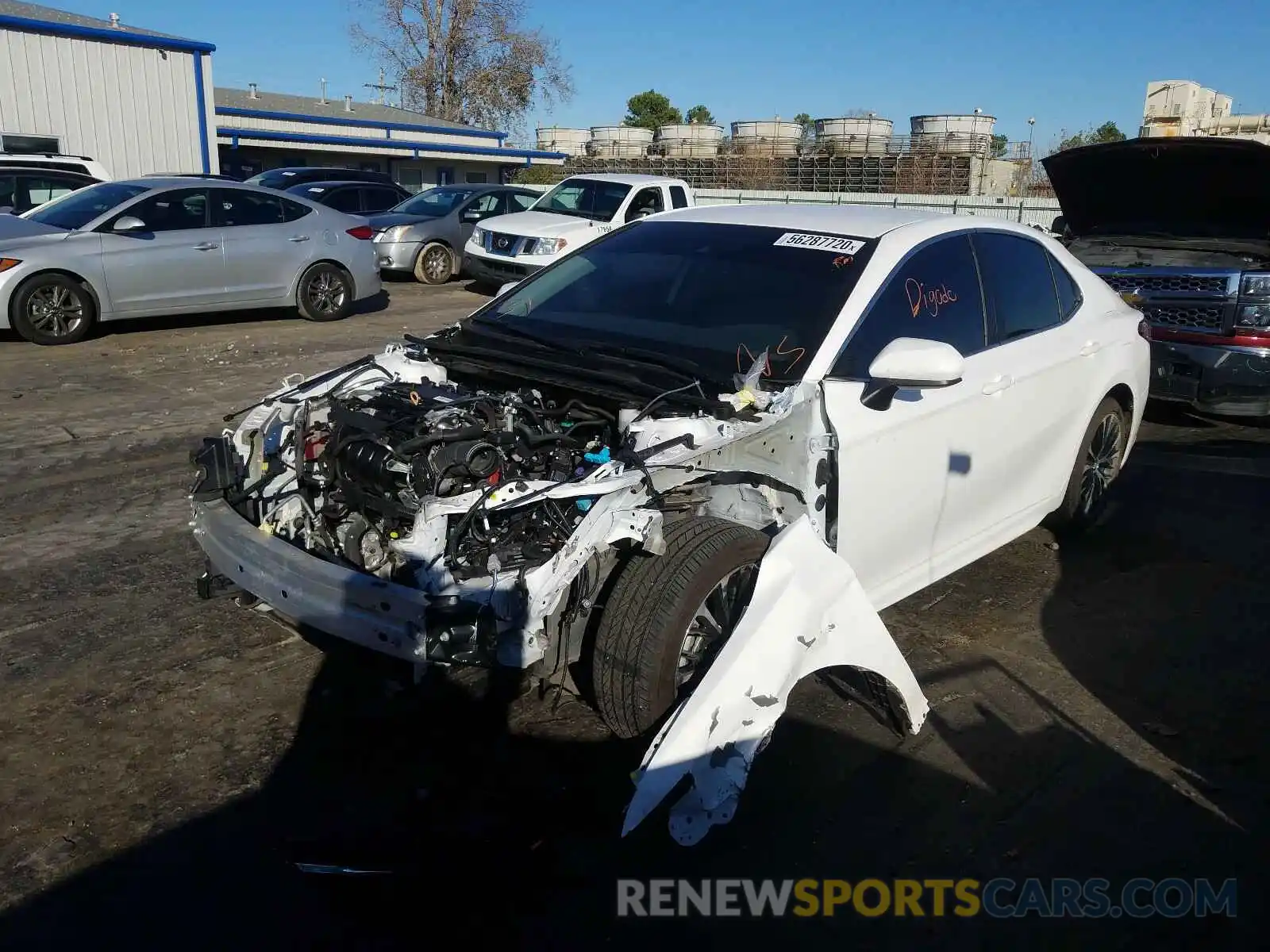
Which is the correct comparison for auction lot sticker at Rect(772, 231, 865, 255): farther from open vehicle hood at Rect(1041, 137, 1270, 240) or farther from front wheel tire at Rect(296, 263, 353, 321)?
front wheel tire at Rect(296, 263, 353, 321)

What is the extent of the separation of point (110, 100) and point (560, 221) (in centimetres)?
1295

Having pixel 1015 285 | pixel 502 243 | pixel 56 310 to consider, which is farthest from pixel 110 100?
pixel 1015 285

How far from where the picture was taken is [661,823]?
3.29 m

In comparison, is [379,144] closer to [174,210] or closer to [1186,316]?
[174,210]

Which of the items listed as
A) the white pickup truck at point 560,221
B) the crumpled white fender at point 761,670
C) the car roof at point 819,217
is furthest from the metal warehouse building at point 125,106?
the crumpled white fender at point 761,670

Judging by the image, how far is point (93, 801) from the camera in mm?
3264

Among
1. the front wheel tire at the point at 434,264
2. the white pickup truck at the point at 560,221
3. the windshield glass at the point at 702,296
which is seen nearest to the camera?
the windshield glass at the point at 702,296

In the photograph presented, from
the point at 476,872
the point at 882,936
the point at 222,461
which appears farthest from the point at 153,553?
the point at 882,936

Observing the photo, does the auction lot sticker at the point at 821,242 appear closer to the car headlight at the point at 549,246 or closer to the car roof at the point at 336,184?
the car headlight at the point at 549,246

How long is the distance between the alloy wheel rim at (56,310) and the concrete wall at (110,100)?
13.9 meters

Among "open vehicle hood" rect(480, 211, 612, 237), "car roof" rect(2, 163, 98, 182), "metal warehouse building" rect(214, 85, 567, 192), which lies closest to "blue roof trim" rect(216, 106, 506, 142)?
"metal warehouse building" rect(214, 85, 567, 192)

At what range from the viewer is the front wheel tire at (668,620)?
3.27m

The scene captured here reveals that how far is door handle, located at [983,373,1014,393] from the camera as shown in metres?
4.39

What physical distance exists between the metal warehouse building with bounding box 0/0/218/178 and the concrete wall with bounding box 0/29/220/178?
17mm
